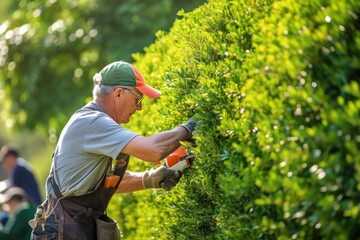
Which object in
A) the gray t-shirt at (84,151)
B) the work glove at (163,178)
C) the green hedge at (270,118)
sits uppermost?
the green hedge at (270,118)

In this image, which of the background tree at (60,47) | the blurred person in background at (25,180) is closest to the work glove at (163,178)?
the blurred person in background at (25,180)

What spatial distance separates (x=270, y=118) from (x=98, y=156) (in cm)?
190

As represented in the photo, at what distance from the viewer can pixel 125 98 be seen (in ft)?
21.8

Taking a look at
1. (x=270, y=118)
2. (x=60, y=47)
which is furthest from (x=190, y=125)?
(x=60, y=47)

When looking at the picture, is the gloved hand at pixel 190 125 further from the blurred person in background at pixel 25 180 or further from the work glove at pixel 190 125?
the blurred person in background at pixel 25 180

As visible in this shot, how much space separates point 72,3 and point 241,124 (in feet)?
41.9

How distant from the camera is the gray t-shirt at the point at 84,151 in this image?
20.5 feet

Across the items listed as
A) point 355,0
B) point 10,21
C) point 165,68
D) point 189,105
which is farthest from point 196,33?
point 10,21

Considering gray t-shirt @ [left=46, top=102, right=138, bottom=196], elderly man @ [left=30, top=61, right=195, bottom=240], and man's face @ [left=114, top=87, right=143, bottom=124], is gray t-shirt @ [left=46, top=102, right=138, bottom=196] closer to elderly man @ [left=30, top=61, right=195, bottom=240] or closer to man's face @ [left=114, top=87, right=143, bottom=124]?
elderly man @ [left=30, top=61, right=195, bottom=240]

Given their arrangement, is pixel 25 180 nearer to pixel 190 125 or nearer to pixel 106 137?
pixel 106 137

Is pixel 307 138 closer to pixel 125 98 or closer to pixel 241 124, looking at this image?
pixel 241 124

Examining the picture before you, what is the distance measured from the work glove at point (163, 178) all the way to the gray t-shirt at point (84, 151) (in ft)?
1.47

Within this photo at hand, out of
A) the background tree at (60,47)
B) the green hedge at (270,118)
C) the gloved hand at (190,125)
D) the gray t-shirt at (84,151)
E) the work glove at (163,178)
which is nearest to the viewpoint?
the green hedge at (270,118)

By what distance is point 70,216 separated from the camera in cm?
652
